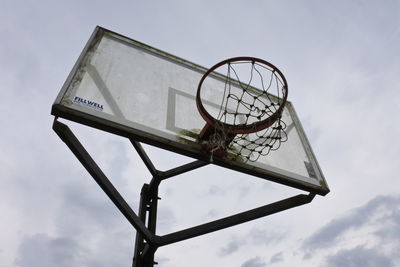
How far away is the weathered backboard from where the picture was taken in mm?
2732

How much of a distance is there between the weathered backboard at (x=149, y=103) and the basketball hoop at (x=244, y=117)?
0.36 feet

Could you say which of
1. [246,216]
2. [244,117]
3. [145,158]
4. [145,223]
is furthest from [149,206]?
[244,117]

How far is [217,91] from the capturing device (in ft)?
12.3

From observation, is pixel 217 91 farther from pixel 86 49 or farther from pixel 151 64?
pixel 86 49

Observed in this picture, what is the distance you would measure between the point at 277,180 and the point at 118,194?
157 cm

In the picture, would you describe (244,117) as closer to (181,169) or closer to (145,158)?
(181,169)

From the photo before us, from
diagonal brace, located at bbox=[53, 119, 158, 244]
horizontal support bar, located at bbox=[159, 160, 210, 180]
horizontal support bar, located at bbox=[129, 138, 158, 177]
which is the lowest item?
diagonal brace, located at bbox=[53, 119, 158, 244]

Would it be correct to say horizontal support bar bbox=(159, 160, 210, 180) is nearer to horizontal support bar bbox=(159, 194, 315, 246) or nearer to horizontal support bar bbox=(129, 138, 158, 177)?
horizontal support bar bbox=(129, 138, 158, 177)

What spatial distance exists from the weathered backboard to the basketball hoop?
11cm

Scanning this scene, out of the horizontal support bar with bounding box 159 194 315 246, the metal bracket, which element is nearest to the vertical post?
the metal bracket

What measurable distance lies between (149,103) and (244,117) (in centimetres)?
99

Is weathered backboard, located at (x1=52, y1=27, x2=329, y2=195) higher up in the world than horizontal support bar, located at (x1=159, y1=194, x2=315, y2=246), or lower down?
higher up

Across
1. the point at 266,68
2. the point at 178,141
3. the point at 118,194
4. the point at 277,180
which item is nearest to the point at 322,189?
the point at 277,180

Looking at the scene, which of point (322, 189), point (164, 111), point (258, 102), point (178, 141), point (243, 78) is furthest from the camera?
point (258, 102)
